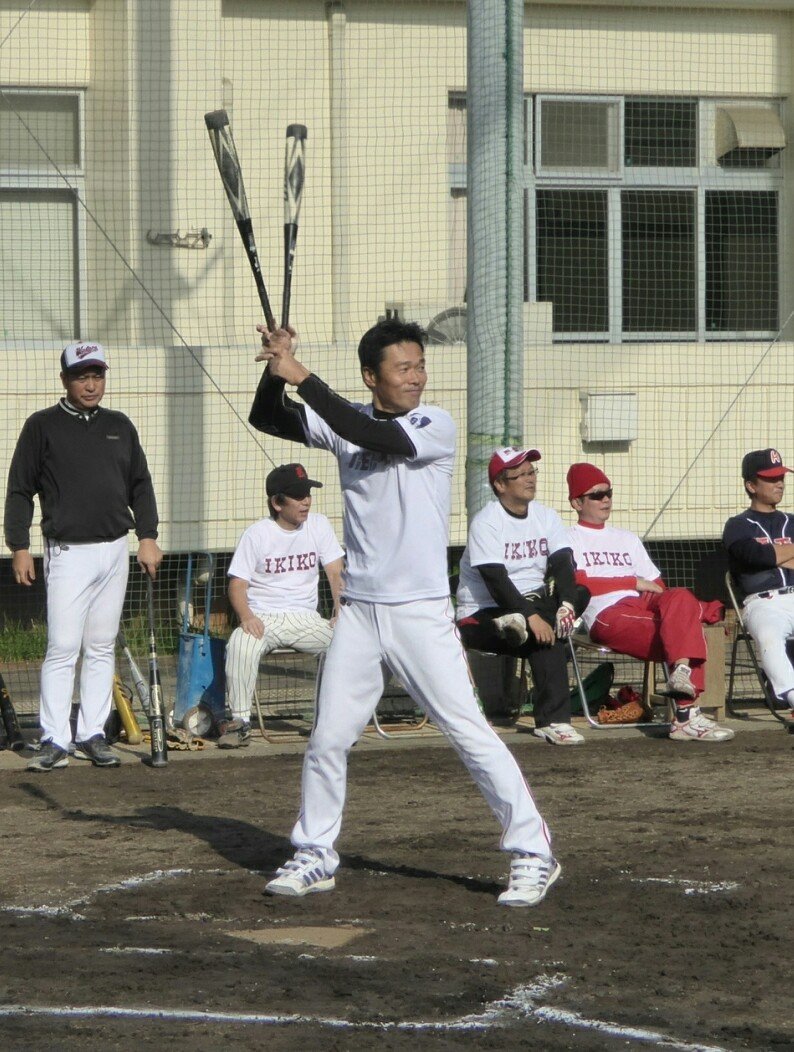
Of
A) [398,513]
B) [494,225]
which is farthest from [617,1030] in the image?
[494,225]

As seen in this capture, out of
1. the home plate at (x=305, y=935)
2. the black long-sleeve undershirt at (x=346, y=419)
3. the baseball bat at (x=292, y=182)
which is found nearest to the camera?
the home plate at (x=305, y=935)

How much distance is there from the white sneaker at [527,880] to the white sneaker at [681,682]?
136 inches

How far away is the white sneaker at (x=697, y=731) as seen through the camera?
29.8 ft

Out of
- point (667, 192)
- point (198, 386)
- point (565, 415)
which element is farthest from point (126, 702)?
point (667, 192)

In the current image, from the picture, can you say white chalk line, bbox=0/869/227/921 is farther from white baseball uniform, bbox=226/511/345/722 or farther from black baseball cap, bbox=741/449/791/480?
black baseball cap, bbox=741/449/791/480

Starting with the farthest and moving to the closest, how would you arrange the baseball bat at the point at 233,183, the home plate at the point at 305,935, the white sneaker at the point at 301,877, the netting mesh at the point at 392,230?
the netting mesh at the point at 392,230, the baseball bat at the point at 233,183, the white sneaker at the point at 301,877, the home plate at the point at 305,935

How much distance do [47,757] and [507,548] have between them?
8.97 feet

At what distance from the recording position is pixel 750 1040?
417cm

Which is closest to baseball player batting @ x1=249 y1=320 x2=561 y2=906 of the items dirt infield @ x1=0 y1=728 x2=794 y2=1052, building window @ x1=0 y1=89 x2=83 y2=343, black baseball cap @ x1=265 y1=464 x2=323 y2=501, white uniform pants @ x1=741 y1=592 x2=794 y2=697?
dirt infield @ x1=0 y1=728 x2=794 y2=1052

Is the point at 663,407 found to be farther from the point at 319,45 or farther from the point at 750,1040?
the point at 750,1040

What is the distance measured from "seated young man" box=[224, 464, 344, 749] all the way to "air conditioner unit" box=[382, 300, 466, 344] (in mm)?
3963

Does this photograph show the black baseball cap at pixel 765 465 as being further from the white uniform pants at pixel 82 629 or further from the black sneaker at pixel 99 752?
the black sneaker at pixel 99 752

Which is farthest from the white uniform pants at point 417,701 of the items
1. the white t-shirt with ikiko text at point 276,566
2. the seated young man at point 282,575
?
the white t-shirt with ikiko text at point 276,566

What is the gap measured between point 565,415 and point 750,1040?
31.5ft
